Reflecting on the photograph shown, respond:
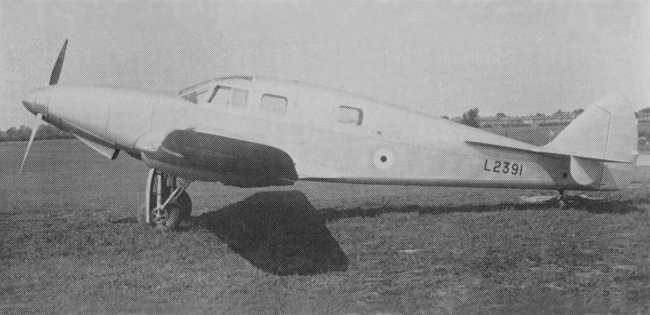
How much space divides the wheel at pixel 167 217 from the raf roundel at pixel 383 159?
3163 mm

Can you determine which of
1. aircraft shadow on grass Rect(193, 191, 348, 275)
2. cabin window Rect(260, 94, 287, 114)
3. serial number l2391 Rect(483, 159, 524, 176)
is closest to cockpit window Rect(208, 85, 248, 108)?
cabin window Rect(260, 94, 287, 114)

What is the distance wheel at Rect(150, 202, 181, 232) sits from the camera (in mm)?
6918

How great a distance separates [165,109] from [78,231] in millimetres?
2420

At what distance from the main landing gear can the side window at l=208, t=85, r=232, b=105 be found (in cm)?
128

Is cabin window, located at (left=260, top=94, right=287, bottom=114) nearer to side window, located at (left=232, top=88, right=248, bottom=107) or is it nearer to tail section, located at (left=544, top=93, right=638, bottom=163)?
side window, located at (left=232, top=88, right=248, bottom=107)

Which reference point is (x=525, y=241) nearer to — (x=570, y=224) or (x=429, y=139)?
(x=570, y=224)

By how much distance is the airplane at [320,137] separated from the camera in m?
6.57

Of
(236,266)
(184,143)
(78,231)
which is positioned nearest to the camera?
(184,143)

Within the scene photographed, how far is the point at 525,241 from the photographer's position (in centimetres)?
631

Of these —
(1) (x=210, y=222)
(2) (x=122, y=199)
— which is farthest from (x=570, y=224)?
(2) (x=122, y=199)

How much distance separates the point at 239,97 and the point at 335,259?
2789 millimetres

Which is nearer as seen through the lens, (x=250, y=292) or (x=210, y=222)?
(x=250, y=292)

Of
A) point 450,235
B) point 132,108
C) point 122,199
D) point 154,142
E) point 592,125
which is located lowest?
point 122,199

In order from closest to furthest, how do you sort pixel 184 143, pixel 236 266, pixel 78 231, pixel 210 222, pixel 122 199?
pixel 184 143 → pixel 236 266 → pixel 78 231 → pixel 210 222 → pixel 122 199
